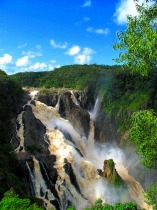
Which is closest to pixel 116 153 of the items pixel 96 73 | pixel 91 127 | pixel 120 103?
pixel 91 127

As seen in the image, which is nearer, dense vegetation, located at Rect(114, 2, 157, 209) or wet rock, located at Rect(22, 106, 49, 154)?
dense vegetation, located at Rect(114, 2, 157, 209)

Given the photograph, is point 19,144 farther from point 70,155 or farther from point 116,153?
point 116,153

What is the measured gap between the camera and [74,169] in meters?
43.7

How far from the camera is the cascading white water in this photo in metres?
39.4

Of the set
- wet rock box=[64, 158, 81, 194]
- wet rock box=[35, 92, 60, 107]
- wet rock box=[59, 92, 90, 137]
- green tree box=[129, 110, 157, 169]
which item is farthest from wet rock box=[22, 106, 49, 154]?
green tree box=[129, 110, 157, 169]

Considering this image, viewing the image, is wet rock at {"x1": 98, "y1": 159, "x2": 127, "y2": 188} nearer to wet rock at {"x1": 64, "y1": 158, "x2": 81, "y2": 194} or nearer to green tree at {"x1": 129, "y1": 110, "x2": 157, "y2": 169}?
wet rock at {"x1": 64, "y1": 158, "x2": 81, "y2": 194}

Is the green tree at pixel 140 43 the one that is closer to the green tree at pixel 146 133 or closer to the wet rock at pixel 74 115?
the green tree at pixel 146 133

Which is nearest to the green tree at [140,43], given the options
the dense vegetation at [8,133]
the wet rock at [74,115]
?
the dense vegetation at [8,133]

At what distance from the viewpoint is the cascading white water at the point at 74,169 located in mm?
39438

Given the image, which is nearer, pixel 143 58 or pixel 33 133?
pixel 143 58

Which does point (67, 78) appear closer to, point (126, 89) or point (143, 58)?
point (126, 89)

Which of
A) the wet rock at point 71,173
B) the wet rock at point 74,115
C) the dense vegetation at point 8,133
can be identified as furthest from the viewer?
the wet rock at point 74,115

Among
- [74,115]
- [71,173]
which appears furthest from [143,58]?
[74,115]

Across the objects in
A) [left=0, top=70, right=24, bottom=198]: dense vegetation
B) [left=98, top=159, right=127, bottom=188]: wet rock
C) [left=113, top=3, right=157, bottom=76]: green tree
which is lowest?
[left=98, top=159, right=127, bottom=188]: wet rock
